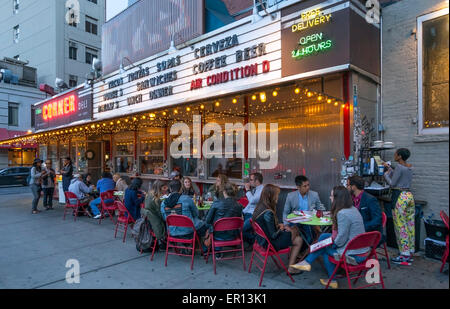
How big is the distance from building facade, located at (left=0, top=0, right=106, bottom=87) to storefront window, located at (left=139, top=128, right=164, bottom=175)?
17419 millimetres

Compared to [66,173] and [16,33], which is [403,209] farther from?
[16,33]

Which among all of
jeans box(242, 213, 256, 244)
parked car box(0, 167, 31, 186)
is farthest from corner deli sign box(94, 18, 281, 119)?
parked car box(0, 167, 31, 186)

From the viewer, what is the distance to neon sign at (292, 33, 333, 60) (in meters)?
5.72

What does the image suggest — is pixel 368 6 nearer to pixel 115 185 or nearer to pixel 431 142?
pixel 431 142

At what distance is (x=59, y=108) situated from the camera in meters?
15.1

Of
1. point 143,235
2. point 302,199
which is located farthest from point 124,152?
point 302,199

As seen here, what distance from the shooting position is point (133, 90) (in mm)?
10492

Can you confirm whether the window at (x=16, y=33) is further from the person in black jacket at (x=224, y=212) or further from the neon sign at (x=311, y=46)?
the person in black jacket at (x=224, y=212)

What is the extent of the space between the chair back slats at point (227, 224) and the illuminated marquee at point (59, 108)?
38.3ft

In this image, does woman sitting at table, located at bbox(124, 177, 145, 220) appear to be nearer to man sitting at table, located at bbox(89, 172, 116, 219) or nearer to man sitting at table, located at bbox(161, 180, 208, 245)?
man sitting at table, located at bbox(161, 180, 208, 245)

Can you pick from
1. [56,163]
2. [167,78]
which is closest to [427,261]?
[167,78]

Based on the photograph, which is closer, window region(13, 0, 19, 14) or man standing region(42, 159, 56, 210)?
man standing region(42, 159, 56, 210)

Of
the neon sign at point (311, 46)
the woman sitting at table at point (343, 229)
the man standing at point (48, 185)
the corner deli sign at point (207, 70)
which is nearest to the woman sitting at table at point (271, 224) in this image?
the woman sitting at table at point (343, 229)

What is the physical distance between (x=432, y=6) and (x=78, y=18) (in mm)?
28574
